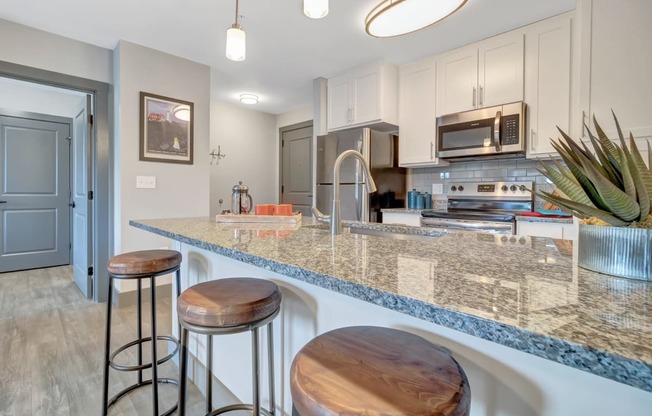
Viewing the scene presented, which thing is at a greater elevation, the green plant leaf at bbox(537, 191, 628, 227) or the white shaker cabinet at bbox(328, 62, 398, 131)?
the white shaker cabinet at bbox(328, 62, 398, 131)

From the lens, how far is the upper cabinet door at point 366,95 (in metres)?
3.33

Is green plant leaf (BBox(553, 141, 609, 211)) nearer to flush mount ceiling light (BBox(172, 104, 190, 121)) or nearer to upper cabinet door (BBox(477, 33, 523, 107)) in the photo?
Answer: upper cabinet door (BBox(477, 33, 523, 107))

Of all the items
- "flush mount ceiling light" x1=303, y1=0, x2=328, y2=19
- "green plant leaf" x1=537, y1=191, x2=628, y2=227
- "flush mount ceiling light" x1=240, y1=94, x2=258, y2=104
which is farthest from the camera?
"flush mount ceiling light" x1=240, y1=94, x2=258, y2=104

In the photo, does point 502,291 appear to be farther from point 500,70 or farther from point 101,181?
point 101,181

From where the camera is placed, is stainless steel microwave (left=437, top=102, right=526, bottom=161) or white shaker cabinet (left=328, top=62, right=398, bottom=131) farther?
white shaker cabinet (left=328, top=62, right=398, bottom=131)

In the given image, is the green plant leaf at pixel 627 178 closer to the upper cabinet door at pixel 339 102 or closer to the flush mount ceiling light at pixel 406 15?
the flush mount ceiling light at pixel 406 15

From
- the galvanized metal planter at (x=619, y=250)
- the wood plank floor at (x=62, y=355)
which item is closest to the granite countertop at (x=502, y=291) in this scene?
the galvanized metal planter at (x=619, y=250)

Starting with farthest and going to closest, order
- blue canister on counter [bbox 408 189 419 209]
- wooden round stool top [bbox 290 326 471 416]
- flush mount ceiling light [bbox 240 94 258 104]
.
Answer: flush mount ceiling light [bbox 240 94 258 104], blue canister on counter [bbox 408 189 419 209], wooden round stool top [bbox 290 326 471 416]

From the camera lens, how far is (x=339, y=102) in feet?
12.0

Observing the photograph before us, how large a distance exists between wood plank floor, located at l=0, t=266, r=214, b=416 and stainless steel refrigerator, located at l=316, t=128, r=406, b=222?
6.67ft

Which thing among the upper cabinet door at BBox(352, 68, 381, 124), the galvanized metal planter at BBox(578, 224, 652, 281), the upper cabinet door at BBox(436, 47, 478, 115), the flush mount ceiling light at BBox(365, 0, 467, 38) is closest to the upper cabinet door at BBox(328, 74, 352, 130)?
the upper cabinet door at BBox(352, 68, 381, 124)

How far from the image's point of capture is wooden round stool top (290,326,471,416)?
1.67ft

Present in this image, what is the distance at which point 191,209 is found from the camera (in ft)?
10.9

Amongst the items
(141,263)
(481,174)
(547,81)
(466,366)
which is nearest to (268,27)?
(141,263)
